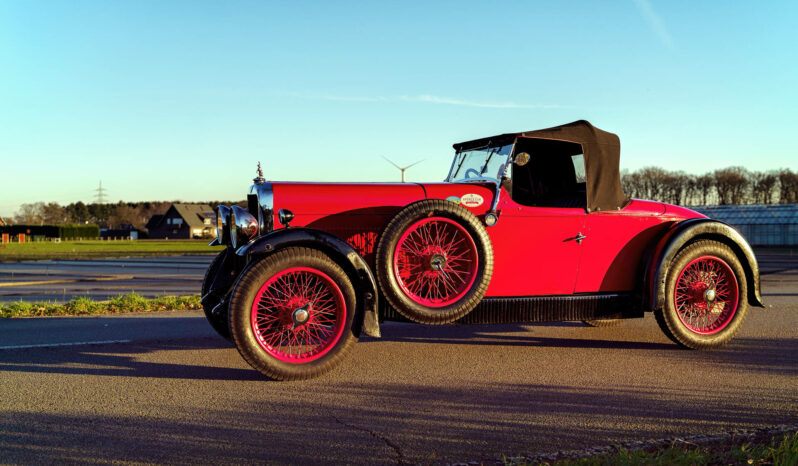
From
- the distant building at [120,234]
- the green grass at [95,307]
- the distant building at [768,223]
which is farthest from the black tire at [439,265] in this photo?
the distant building at [120,234]

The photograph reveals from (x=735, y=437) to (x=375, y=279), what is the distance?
2699 millimetres

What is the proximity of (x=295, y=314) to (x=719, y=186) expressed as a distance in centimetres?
9610

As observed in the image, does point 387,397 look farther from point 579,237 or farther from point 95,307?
point 95,307

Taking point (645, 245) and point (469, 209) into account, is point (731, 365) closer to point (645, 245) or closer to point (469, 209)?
point (645, 245)

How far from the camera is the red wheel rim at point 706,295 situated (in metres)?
5.87

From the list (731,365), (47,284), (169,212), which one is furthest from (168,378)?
(169,212)

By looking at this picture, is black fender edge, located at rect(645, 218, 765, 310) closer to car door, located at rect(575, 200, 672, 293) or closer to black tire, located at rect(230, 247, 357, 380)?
car door, located at rect(575, 200, 672, 293)

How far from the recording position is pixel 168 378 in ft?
15.4

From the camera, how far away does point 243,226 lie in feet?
16.1

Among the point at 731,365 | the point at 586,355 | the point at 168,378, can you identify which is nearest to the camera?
the point at 168,378

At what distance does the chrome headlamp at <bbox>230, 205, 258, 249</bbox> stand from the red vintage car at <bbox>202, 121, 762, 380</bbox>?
15 millimetres

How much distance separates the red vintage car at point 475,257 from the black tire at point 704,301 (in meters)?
0.01

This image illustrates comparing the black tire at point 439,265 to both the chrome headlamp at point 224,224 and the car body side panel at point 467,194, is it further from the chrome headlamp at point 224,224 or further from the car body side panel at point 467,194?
the chrome headlamp at point 224,224

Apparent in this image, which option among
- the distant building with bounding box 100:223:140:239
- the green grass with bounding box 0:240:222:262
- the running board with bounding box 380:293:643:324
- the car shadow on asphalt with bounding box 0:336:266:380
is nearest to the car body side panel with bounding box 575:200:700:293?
the running board with bounding box 380:293:643:324
